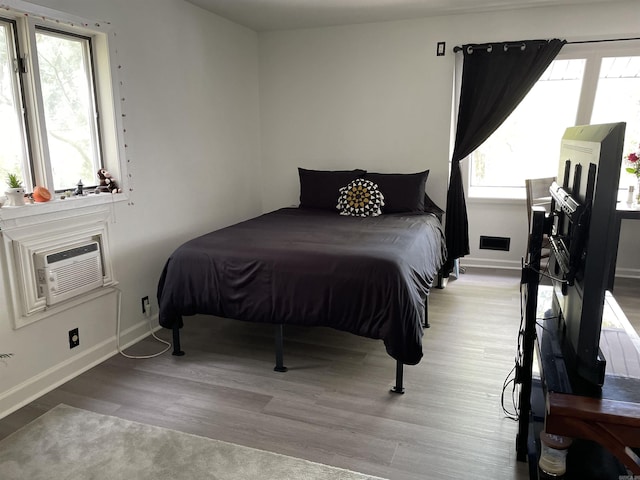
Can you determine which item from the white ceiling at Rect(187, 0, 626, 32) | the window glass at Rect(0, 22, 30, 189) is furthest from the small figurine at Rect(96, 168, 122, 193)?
the white ceiling at Rect(187, 0, 626, 32)

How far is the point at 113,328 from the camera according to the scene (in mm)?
3133

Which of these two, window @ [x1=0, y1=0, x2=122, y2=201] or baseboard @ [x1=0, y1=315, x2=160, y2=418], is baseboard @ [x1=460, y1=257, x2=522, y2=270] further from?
window @ [x1=0, y1=0, x2=122, y2=201]

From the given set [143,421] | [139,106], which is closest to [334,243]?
[143,421]

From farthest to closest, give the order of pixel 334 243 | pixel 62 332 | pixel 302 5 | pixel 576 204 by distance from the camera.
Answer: pixel 302 5 < pixel 334 243 < pixel 62 332 < pixel 576 204

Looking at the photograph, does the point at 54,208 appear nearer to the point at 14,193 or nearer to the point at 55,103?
the point at 14,193

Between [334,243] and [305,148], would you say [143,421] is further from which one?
[305,148]

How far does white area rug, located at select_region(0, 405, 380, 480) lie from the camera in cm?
198

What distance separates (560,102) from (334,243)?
9.60 feet

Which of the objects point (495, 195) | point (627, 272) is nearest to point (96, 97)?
point (495, 195)

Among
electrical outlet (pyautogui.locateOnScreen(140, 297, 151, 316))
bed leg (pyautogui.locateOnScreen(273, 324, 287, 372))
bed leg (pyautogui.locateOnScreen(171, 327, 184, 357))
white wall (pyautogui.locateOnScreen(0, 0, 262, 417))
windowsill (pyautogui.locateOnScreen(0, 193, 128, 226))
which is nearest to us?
windowsill (pyautogui.locateOnScreen(0, 193, 128, 226))

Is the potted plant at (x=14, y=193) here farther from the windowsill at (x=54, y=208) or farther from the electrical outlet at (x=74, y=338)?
the electrical outlet at (x=74, y=338)

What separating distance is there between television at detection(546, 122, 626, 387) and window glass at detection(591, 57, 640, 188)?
3.23 metres

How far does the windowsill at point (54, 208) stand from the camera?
7.89ft

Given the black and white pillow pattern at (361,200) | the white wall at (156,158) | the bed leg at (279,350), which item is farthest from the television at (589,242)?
the white wall at (156,158)
